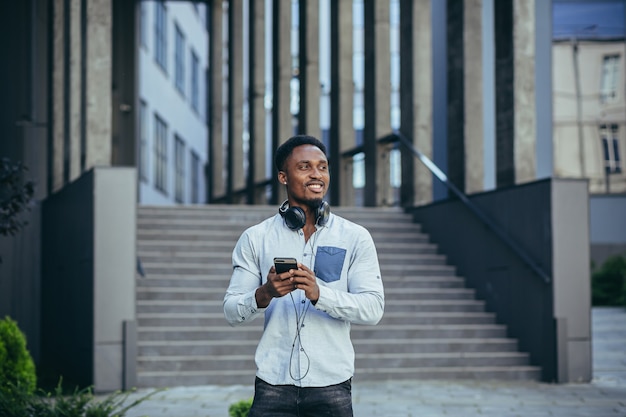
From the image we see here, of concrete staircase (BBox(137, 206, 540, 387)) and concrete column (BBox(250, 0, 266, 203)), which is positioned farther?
concrete column (BBox(250, 0, 266, 203))

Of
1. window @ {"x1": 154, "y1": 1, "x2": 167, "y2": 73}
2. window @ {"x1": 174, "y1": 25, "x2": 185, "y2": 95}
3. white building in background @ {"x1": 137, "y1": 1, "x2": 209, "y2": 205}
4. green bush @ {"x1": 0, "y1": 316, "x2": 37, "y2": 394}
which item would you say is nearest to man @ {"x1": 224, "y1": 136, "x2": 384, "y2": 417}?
green bush @ {"x1": 0, "y1": 316, "x2": 37, "y2": 394}

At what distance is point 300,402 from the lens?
4148 mm

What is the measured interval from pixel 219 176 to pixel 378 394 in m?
19.5

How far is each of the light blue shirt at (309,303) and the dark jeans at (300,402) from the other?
3 cm

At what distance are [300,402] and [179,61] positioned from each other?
38.0 meters

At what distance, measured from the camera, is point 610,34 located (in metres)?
28.7

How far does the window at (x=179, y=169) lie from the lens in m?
41.1

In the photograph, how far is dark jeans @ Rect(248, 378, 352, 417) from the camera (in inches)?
163

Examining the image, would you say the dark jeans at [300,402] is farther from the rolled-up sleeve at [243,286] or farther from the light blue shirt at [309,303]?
the rolled-up sleeve at [243,286]

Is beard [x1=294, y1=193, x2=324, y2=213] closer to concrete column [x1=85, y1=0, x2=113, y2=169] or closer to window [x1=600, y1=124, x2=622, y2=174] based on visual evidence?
concrete column [x1=85, y1=0, x2=113, y2=169]

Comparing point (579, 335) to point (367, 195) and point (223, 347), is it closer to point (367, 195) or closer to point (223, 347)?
point (223, 347)

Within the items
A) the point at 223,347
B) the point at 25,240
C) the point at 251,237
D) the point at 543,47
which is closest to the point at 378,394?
the point at 223,347

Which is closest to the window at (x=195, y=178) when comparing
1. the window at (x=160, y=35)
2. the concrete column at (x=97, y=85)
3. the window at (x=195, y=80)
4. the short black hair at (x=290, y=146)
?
the window at (x=195, y=80)

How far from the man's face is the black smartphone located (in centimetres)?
43
